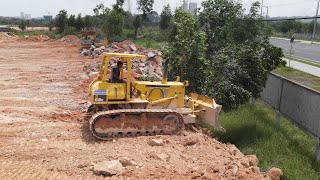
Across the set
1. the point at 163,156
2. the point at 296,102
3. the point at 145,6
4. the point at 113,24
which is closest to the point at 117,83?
the point at 163,156

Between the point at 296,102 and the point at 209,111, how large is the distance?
7.73ft

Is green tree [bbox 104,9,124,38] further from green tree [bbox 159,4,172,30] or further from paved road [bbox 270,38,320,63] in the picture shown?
paved road [bbox 270,38,320,63]

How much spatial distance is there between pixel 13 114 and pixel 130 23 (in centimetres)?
4143

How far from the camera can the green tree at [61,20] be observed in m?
56.2

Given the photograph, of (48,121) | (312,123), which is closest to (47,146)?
(48,121)

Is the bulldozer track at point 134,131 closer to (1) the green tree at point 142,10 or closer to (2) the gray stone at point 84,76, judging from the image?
(2) the gray stone at point 84,76

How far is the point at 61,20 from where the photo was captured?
5638 cm

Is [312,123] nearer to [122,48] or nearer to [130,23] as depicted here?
[122,48]

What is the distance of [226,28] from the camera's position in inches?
537

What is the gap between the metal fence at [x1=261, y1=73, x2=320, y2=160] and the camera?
28.8 ft

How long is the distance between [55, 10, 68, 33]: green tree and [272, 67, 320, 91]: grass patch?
4122cm

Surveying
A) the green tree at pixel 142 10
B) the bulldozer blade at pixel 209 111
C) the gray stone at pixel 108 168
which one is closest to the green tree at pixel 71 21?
the green tree at pixel 142 10

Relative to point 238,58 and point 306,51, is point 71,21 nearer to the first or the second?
point 306,51

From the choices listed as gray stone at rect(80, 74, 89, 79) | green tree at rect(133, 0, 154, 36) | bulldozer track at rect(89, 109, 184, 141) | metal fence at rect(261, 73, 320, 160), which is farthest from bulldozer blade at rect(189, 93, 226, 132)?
green tree at rect(133, 0, 154, 36)
